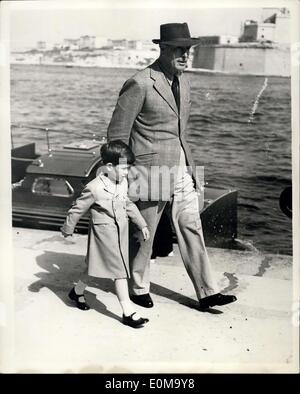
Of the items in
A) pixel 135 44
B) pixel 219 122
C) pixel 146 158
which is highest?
pixel 135 44

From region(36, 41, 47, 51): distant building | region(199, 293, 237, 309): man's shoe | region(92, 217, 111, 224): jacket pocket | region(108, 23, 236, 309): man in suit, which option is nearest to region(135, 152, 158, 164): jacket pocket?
region(108, 23, 236, 309): man in suit

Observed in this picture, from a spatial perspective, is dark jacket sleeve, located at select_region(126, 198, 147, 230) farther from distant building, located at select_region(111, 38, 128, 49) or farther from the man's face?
distant building, located at select_region(111, 38, 128, 49)

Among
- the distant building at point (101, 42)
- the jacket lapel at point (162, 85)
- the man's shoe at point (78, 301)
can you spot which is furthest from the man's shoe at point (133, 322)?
the distant building at point (101, 42)

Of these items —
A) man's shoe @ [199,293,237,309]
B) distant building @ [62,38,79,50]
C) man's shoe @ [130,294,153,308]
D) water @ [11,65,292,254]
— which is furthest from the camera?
water @ [11,65,292,254]

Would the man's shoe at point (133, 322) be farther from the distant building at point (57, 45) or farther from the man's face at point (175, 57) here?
the distant building at point (57, 45)

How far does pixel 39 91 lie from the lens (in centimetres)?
552

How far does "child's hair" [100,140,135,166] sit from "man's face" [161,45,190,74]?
0.62m

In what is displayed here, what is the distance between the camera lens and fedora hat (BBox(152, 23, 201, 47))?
349cm

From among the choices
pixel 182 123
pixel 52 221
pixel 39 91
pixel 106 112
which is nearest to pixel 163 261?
pixel 182 123

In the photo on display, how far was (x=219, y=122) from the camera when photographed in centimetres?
941

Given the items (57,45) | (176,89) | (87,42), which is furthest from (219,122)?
(176,89)

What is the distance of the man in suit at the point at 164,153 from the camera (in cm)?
357

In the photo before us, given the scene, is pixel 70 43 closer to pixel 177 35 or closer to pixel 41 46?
pixel 41 46

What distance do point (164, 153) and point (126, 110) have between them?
392 mm
